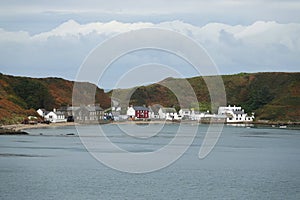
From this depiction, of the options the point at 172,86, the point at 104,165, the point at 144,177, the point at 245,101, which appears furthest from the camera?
the point at 172,86

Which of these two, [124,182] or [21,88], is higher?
[21,88]

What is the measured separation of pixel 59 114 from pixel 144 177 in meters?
71.3

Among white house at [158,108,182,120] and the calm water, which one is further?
white house at [158,108,182,120]

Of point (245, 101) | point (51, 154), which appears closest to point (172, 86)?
point (245, 101)

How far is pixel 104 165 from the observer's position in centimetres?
3906

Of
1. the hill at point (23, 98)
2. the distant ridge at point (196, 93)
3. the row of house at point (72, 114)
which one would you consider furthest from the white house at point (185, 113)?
the row of house at point (72, 114)

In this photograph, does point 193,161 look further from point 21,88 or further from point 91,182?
point 21,88

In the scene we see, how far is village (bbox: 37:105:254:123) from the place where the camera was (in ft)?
350

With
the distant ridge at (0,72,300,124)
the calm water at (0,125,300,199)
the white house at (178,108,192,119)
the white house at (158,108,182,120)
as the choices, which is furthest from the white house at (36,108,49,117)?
the calm water at (0,125,300,199)

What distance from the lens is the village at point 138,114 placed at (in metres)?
107

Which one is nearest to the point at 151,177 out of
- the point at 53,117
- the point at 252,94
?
the point at 53,117

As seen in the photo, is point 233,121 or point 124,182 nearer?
point 124,182

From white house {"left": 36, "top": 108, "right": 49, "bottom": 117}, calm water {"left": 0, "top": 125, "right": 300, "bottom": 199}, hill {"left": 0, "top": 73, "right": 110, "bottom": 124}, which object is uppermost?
hill {"left": 0, "top": 73, "right": 110, "bottom": 124}

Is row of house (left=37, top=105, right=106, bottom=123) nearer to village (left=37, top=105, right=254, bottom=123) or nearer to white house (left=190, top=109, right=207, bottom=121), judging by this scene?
village (left=37, top=105, right=254, bottom=123)
